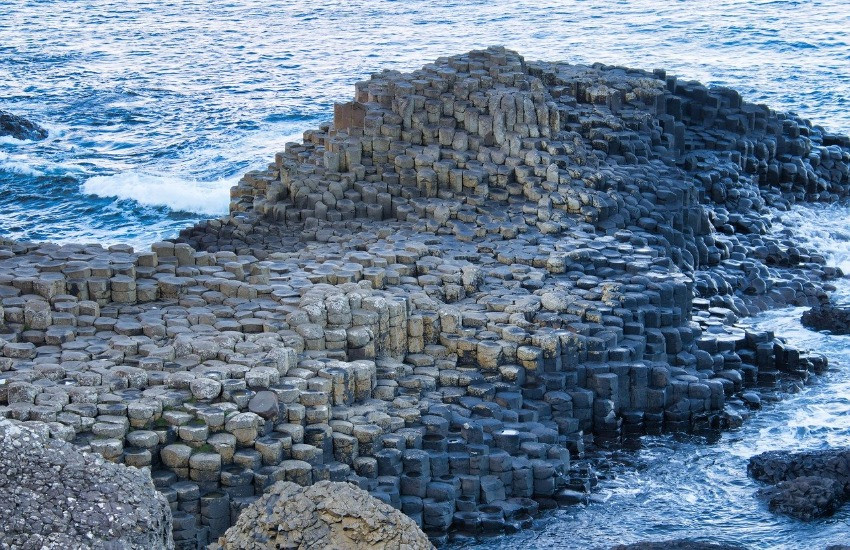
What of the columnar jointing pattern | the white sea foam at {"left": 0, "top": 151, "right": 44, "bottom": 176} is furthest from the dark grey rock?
the white sea foam at {"left": 0, "top": 151, "right": 44, "bottom": 176}

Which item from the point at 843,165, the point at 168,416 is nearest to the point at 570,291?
the point at 168,416

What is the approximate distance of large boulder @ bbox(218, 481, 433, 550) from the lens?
1298cm

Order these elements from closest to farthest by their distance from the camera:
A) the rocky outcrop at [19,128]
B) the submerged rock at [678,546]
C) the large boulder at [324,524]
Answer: the large boulder at [324,524], the submerged rock at [678,546], the rocky outcrop at [19,128]

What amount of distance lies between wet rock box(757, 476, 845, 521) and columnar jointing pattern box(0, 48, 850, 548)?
7.72 feet

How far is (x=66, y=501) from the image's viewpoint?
1198 centimetres

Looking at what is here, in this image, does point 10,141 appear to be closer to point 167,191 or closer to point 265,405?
point 167,191

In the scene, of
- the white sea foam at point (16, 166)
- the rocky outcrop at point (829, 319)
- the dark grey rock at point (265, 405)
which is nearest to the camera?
the dark grey rock at point (265, 405)

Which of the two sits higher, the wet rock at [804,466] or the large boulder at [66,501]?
the large boulder at [66,501]

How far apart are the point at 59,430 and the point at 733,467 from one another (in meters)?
8.55

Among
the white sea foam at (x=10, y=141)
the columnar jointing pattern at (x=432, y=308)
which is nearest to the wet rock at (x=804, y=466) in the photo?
the columnar jointing pattern at (x=432, y=308)

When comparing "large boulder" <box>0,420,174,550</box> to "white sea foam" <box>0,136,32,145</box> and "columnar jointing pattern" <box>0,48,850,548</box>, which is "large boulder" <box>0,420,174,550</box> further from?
"white sea foam" <box>0,136,32,145</box>

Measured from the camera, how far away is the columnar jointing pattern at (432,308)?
15914 mm

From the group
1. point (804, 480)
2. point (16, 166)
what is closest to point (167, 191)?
point (16, 166)

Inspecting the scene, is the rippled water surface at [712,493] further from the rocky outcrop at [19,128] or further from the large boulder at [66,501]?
the rocky outcrop at [19,128]
